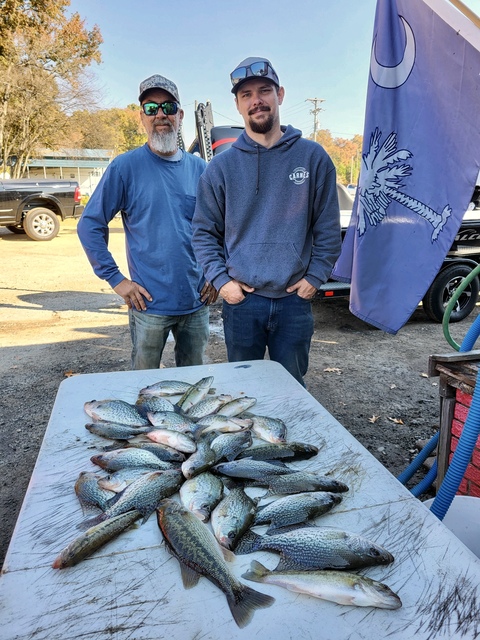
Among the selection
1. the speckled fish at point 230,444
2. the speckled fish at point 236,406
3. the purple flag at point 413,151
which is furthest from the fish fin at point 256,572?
the purple flag at point 413,151

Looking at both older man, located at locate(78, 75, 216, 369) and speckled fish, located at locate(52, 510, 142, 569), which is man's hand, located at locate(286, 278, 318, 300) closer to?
older man, located at locate(78, 75, 216, 369)

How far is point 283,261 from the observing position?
263 centimetres

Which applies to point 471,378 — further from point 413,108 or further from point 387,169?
point 413,108

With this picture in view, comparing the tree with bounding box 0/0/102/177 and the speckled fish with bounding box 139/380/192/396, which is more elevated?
the tree with bounding box 0/0/102/177

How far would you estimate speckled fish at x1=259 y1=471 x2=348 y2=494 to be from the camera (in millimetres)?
1496

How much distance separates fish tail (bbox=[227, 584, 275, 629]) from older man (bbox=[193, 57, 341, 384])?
1.76 meters

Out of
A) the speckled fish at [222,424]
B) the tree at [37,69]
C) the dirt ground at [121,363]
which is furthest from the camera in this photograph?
the tree at [37,69]

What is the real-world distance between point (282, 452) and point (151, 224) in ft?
6.23

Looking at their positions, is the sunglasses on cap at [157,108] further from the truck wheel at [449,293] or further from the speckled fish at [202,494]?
the truck wheel at [449,293]

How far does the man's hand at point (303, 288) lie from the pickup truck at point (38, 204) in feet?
44.1

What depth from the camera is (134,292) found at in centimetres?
306

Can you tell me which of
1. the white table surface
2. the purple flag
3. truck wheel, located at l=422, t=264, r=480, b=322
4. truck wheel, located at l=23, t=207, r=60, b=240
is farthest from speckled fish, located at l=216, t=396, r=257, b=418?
truck wheel, located at l=23, t=207, r=60, b=240

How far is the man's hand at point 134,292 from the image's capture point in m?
3.05

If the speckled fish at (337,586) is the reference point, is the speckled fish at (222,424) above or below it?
above
